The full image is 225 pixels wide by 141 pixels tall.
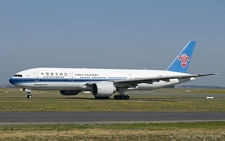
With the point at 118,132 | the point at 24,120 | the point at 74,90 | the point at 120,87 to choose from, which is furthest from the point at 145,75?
the point at 118,132

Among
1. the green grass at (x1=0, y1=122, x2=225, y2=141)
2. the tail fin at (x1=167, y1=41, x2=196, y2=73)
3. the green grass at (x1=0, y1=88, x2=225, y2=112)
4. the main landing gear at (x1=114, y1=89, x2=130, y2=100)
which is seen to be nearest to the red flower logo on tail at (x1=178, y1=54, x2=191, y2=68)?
the tail fin at (x1=167, y1=41, x2=196, y2=73)

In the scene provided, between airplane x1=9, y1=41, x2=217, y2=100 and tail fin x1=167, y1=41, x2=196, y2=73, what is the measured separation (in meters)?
3.63

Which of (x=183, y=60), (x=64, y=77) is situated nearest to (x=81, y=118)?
(x=64, y=77)

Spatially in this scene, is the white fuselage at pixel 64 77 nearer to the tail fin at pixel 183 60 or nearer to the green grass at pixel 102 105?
the green grass at pixel 102 105

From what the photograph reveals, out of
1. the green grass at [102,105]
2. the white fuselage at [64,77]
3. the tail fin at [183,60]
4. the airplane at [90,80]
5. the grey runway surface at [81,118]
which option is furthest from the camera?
the tail fin at [183,60]

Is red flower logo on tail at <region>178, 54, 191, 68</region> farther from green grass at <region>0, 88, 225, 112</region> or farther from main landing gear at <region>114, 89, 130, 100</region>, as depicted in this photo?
green grass at <region>0, 88, 225, 112</region>

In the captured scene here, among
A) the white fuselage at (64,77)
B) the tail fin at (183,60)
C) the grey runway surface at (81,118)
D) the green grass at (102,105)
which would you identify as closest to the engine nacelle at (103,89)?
the white fuselage at (64,77)

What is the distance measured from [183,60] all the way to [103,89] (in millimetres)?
16981

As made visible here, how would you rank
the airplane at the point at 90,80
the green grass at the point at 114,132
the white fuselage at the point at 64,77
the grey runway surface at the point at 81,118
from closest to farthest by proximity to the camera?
the green grass at the point at 114,132 → the grey runway surface at the point at 81,118 → the white fuselage at the point at 64,77 → the airplane at the point at 90,80

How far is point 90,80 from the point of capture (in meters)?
52.1

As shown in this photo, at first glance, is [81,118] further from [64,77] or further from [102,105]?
[64,77]

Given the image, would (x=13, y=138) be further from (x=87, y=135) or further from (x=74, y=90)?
(x=74, y=90)

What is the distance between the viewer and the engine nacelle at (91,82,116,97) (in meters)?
49.9

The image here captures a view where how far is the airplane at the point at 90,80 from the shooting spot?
49188 mm
